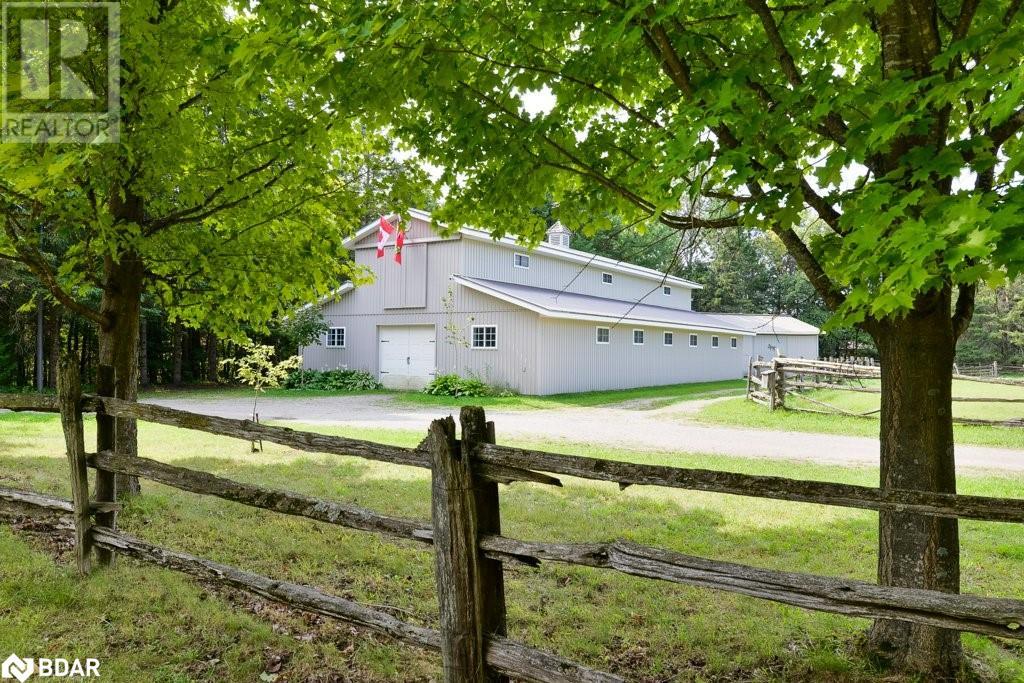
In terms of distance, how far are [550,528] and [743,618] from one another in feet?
8.10

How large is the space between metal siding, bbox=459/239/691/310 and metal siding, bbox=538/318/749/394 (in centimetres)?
248

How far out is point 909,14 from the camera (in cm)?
342

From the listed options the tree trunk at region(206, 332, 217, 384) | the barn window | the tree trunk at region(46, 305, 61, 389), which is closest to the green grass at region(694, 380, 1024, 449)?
the barn window

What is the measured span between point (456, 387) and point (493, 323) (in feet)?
9.38

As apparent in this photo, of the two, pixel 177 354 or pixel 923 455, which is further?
pixel 177 354

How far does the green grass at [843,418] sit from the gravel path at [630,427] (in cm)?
72

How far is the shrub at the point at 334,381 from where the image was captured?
999 inches

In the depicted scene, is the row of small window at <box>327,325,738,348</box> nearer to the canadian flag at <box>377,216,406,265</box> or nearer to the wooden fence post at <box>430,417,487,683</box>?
the canadian flag at <box>377,216,406,265</box>

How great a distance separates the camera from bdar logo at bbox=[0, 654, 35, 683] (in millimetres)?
3602

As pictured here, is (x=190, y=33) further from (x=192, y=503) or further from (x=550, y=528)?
(x=550, y=528)

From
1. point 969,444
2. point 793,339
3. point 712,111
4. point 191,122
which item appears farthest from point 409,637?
point 793,339

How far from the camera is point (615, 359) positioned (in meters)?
25.6

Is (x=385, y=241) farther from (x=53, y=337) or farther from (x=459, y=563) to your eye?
(x=459, y=563)

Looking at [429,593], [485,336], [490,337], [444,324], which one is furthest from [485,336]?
[429,593]
